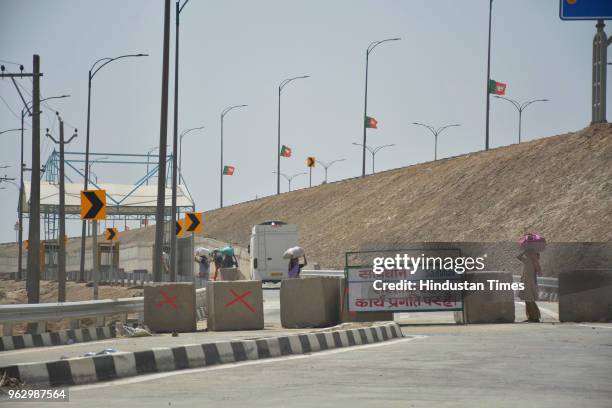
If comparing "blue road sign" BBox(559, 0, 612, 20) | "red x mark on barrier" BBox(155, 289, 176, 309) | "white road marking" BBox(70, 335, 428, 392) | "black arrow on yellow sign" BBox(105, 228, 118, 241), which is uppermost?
"blue road sign" BBox(559, 0, 612, 20)

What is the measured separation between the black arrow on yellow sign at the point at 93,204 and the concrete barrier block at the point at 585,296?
1069 cm

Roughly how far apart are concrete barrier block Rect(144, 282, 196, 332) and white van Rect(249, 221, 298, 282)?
112ft

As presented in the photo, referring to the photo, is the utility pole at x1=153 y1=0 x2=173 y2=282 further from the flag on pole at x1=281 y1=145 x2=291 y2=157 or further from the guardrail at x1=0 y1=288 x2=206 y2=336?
the flag on pole at x1=281 y1=145 x2=291 y2=157

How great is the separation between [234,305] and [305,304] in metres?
1.36

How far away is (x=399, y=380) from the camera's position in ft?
40.9

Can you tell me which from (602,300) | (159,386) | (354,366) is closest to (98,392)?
(159,386)

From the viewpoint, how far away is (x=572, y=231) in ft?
230

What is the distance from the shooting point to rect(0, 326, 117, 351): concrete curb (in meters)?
20.4

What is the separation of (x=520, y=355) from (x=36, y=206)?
26.9 m

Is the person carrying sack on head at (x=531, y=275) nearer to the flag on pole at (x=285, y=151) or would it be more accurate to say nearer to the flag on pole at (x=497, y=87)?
the flag on pole at (x=497, y=87)

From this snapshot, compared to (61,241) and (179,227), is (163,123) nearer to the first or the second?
(179,227)

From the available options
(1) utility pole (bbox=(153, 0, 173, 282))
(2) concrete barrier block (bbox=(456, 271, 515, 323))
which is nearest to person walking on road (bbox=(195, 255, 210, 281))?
(1) utility pole (bbox=(153, 0, 173, 282))

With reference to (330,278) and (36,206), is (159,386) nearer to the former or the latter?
(330,278)

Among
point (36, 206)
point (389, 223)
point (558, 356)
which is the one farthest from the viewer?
point (389, 223)
